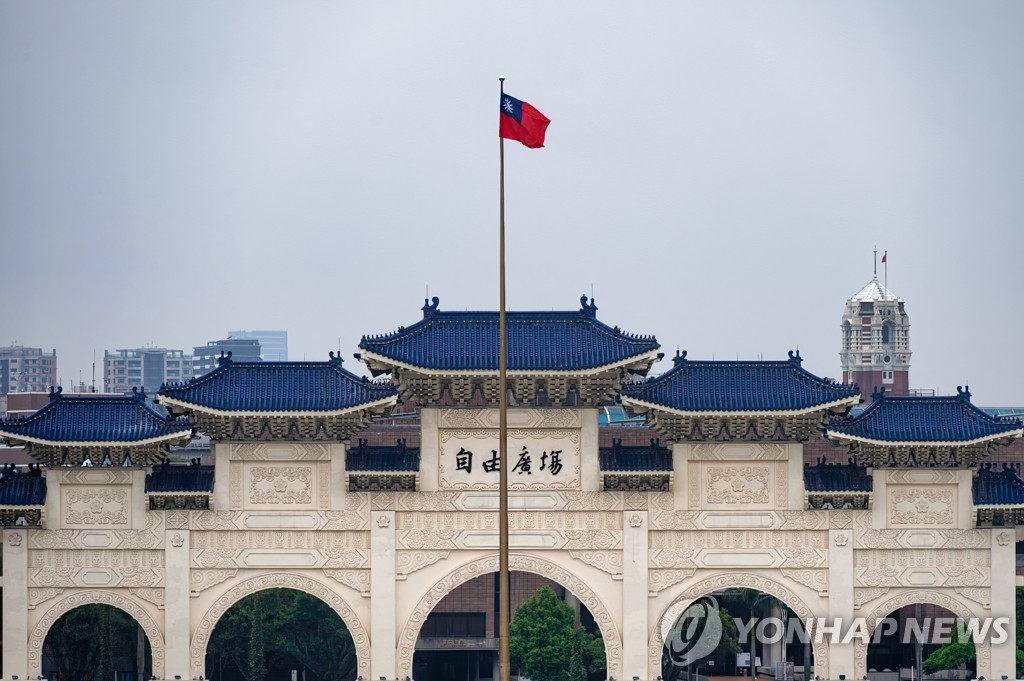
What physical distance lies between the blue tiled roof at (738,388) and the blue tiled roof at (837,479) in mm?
1254

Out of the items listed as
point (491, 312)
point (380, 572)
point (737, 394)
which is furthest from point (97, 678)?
point (737, 394)

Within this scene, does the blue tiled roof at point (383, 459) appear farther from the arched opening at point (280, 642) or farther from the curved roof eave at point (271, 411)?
the arched opening at point (280, 642)

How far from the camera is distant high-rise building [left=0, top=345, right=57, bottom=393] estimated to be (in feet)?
424

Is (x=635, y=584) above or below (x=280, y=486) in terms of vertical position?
below

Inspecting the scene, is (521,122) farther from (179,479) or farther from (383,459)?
(179,479)

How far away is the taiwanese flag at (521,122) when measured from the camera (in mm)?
22688

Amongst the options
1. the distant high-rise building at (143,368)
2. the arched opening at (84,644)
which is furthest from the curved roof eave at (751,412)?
the distant high-rise building at (143,368)

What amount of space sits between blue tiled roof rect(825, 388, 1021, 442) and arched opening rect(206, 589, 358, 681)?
14775mm

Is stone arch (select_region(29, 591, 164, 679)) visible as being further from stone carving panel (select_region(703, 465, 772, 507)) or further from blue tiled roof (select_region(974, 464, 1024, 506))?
blue tiled roof (select_region(974, 464, 1024, 506))

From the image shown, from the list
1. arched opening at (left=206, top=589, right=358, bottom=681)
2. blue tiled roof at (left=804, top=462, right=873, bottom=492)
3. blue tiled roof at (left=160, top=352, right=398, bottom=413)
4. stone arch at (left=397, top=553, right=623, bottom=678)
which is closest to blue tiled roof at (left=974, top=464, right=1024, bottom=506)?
blue tiled roof at (left=804, top=462, right=873, bottom=492)

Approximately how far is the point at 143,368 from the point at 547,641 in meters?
105

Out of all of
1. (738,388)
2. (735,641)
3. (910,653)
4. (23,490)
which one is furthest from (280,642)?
(738,388)

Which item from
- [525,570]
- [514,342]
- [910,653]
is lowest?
[910,653]

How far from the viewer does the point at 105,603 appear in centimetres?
2519
